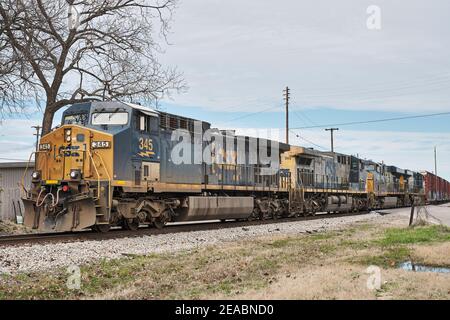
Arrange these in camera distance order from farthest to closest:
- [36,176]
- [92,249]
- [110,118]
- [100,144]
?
[110,118], [36,176], [100,144], [92,249]

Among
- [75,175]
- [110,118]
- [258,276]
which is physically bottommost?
[258,276]

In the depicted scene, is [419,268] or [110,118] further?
[110,118]

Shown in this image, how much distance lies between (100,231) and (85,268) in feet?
21.2

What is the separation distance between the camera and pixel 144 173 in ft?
50.3

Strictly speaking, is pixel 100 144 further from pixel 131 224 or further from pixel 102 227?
pixel 131 224

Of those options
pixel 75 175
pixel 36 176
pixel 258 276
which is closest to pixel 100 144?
pixel 75 175

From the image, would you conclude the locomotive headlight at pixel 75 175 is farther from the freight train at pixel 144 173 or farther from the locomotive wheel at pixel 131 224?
the locomotive wheel at pixel 131 224

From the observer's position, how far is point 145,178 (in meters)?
15.3

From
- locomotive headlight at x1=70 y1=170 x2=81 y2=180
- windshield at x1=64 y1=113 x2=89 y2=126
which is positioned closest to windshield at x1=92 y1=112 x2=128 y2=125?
windshield at x1=64 y1=113 x2=89 y2=126

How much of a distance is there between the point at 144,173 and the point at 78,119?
2.64 metres

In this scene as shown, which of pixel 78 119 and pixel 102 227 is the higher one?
pixel 78 119

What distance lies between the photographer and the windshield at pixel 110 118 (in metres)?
14.9

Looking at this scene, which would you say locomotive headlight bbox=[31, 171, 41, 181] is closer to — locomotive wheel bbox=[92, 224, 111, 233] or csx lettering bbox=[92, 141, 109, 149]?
csx lettering bbox=[92, 141, 109, 149]

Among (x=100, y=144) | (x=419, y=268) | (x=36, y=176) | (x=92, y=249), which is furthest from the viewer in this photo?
(x=36, y=176)
